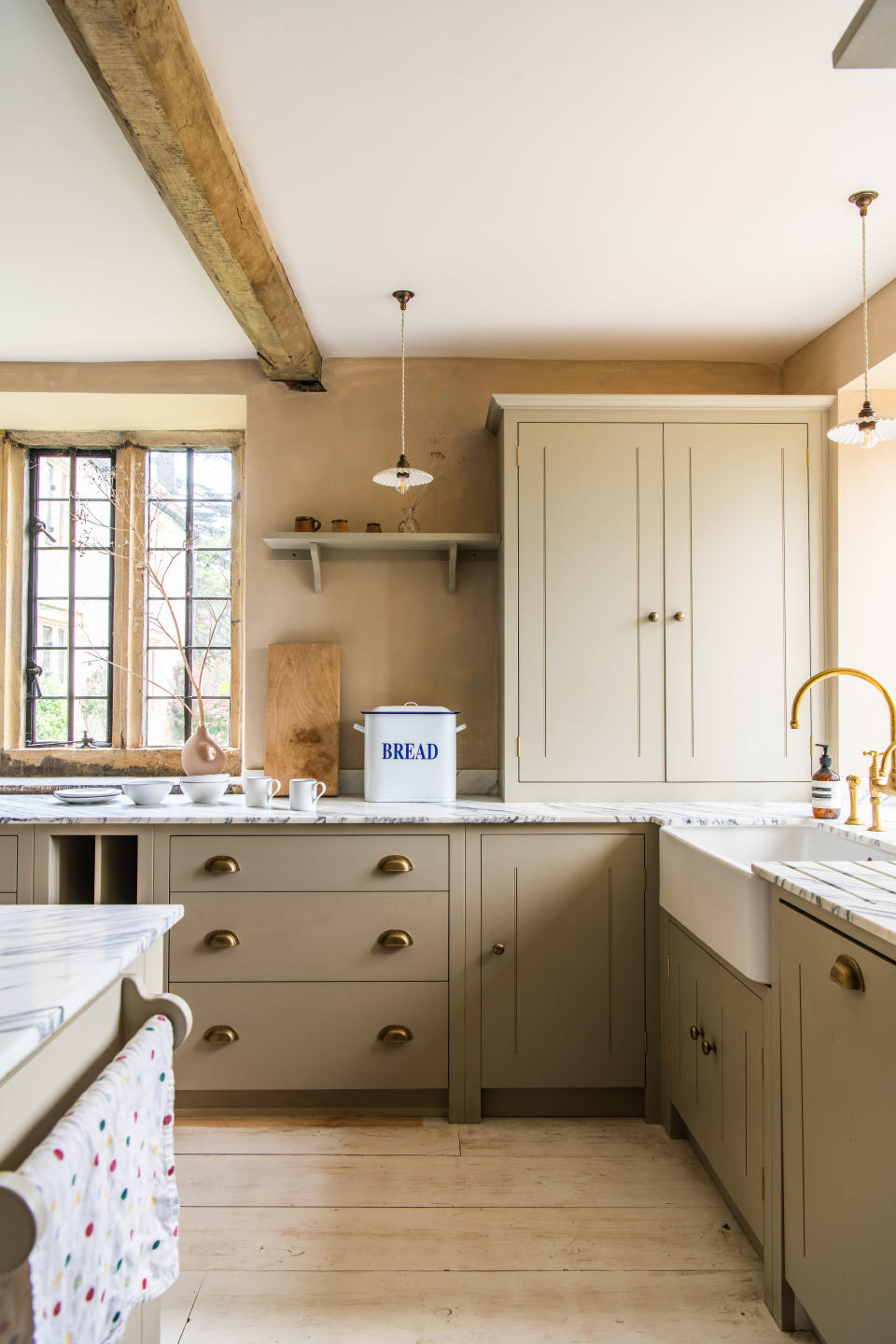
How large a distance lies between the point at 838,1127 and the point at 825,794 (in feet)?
3.73

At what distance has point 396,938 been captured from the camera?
7.77ft

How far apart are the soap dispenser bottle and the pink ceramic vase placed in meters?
1.91

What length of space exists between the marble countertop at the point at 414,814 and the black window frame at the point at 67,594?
29.5 inches

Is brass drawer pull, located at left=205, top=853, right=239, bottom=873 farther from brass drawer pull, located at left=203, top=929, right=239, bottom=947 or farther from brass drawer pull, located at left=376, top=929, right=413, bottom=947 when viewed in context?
brass drawer pull, located at left=376, top=929, right=413, bottom=947

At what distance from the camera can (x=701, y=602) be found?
8.89 ft

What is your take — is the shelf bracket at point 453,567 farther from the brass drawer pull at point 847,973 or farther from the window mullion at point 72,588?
the brass drawer pull at point 847,973

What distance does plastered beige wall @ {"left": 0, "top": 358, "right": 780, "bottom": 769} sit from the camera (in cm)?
305

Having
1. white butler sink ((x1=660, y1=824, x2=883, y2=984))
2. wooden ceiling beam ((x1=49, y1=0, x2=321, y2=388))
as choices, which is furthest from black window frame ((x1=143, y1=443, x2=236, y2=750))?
white butler sink ((x1=660, y1=824, x2=883, y2=984))

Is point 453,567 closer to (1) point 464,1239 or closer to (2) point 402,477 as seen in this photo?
(2) point 402,477

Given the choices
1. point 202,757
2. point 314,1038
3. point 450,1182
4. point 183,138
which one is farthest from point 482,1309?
point 183,138

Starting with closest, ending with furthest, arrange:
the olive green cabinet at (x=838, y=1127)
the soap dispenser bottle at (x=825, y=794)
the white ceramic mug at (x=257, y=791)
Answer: the olive green cabinet at (x=838, y=1127), the soap dispenser bottle at (x=825, y=794), the white ceramic mug at (x=257, y=791)

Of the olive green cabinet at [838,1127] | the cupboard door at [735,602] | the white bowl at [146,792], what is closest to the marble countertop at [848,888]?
the olive green cabinet at [838,1127]

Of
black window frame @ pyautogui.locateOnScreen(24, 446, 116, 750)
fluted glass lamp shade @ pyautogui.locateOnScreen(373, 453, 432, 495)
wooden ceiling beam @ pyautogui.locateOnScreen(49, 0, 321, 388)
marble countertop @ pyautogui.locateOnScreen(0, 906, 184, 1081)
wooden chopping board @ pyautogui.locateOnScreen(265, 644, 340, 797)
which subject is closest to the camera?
marble countertop @ pyautogui.locateOnScreen(0, 906, 184, 1081)

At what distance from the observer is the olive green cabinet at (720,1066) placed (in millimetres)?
1701
